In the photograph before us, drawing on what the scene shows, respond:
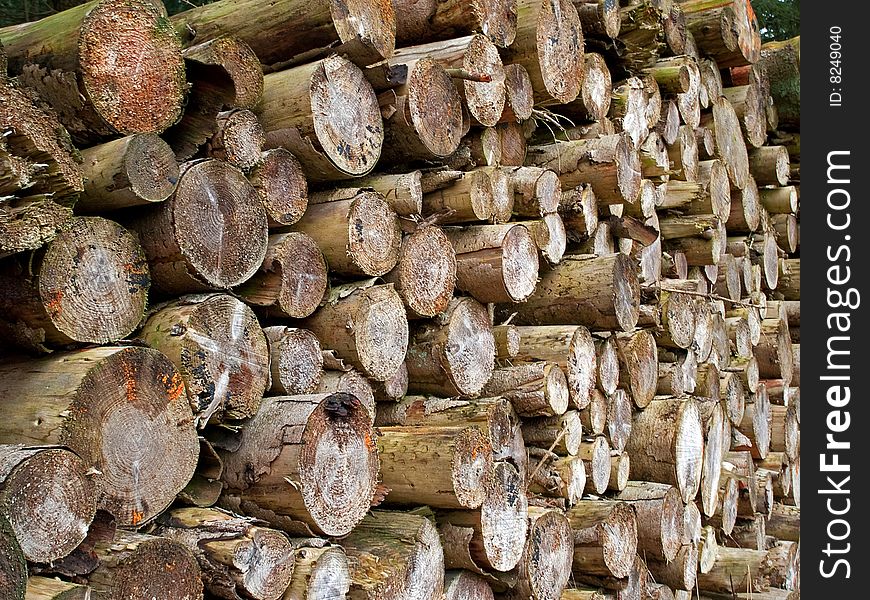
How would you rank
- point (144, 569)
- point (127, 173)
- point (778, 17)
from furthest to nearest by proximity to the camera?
1. point (778, 17)
2. point (127, 173)
3. point (144, 569)

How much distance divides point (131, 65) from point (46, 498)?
943mm

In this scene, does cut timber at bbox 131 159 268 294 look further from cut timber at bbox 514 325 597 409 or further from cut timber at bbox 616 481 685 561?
cut timber at bbox 616 481 685 561

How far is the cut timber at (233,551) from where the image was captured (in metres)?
1.84

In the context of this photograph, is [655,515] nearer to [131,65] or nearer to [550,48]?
[550,48]

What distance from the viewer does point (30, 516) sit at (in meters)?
1.51

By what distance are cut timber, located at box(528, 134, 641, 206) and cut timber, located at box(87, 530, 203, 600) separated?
2429 millimetres

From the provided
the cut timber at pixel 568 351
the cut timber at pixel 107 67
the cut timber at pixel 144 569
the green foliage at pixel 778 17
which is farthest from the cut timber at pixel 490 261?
the green foliage at pixel 778 17

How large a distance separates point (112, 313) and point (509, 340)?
5.23ft

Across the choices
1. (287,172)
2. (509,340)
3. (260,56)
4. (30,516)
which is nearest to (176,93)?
(287,172)

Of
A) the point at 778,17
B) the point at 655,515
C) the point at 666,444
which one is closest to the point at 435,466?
the point at 655,515

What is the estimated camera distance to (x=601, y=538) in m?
3.17

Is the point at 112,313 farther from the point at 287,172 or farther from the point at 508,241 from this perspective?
the point at 508,241

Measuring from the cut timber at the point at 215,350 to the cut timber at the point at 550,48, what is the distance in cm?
174

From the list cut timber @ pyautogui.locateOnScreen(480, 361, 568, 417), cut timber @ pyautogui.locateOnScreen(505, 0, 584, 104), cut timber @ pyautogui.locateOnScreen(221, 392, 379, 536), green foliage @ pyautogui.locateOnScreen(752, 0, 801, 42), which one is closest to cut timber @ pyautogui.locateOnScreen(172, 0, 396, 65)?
cut timber @ pyautogui.locateOnScreen(505, 0, 584, 104)
